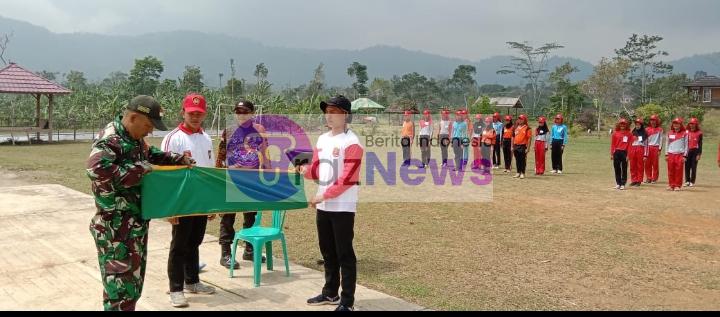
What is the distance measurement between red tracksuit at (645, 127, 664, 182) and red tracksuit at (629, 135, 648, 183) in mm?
305

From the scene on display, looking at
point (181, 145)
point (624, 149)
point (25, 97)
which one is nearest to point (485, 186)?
point (624, 149)

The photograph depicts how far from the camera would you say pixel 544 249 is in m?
6.53

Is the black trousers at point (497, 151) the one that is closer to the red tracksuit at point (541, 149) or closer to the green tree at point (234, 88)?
the red tracksuit at point (541, 149)

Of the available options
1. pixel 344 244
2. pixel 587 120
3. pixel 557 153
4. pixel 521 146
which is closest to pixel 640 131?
pixel 557 153

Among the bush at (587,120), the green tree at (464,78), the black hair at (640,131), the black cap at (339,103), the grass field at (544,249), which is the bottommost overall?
the grass field at (544,249)

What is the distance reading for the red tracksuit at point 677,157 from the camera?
461 inches

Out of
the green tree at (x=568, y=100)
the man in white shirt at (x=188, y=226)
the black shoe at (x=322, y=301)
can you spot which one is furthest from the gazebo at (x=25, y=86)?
the green tree at (x=568, y=100)

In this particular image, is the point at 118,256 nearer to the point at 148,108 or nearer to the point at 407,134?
the point at 148,108

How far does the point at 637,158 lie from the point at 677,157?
792mm

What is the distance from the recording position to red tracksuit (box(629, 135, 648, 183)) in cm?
1228

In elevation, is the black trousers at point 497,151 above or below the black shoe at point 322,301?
above

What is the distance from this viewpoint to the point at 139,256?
137 inches

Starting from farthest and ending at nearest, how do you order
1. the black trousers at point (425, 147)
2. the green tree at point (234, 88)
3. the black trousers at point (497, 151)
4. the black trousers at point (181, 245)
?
the green tree at point (234, 88) → the black trousers at point (497, 151) → the black trousers at point (425, 147) → the black trousers at point (181, 245)

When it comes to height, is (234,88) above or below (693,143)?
above
